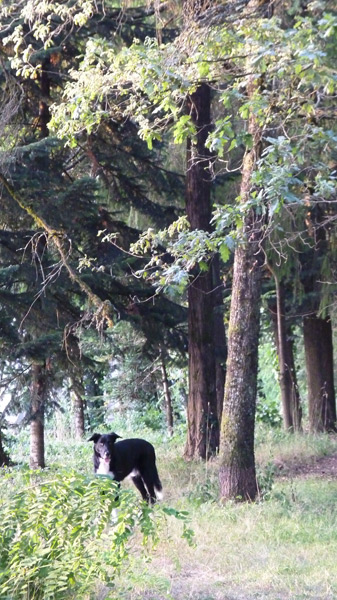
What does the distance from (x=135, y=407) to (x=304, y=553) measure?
19912 mm

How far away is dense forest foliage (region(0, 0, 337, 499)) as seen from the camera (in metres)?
8.38

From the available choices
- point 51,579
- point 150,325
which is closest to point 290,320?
point 150,325

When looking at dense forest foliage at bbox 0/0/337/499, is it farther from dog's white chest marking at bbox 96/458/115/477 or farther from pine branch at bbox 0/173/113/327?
dog's white chest marking at bbox 96/458/115/477

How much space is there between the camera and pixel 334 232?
15.4m

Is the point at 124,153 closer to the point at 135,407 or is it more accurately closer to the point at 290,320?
the point at 290,320

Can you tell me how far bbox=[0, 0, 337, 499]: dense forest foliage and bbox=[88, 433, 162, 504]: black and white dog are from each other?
134 centimetres

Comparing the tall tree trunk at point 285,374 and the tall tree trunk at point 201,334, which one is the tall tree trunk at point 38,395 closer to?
the tall tree trunk at point 201,334

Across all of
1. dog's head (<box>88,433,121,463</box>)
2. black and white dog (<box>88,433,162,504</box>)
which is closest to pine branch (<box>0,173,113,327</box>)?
dog's head (<box>88,433,121,463</box>)

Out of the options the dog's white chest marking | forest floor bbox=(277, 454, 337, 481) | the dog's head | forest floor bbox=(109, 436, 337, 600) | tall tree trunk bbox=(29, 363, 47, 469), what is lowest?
forest floor bbox=(109, 436, 337, 600)

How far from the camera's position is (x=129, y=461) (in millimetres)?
11406

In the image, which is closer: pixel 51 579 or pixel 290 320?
pixel 51 579

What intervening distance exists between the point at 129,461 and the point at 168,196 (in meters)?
6.19

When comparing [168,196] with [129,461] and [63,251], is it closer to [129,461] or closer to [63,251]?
[63,251]

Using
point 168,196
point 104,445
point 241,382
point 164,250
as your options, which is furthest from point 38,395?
point 168,196
